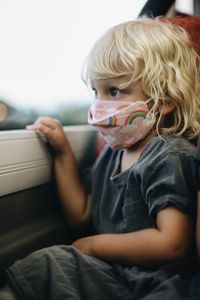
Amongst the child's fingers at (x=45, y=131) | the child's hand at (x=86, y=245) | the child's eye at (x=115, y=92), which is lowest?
the child's hand at (x=86, y=245)

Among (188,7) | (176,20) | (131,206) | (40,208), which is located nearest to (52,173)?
(40,208)

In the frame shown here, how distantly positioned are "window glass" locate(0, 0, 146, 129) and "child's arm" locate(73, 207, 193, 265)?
446 mm

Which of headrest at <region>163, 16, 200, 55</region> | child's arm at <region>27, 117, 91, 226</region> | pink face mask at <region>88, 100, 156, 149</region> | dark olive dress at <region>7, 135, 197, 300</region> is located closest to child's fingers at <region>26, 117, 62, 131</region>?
child's arm at <region>27, 117, 91, 226</region>

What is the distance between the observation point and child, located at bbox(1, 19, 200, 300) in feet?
2.50

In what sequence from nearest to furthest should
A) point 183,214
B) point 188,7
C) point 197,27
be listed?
point 183,214, point 197,27, point 188,7

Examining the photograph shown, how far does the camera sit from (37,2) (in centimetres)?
106

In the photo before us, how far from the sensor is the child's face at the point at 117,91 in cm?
91

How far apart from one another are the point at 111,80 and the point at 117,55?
6 cm

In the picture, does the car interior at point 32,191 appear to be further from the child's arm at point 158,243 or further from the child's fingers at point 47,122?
the child's arm at point 158,243

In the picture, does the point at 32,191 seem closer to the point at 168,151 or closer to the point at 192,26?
the point at 168,151

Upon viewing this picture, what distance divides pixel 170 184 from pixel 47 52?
0.59 m

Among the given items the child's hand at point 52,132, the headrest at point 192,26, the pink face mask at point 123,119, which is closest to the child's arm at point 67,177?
the child's hand at point 52,132

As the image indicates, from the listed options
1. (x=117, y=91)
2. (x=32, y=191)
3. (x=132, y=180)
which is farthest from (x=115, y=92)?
(x=32, y=191)

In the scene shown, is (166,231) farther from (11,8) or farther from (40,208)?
(11,8)
